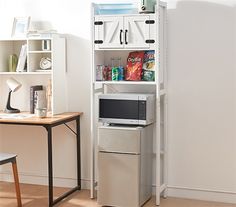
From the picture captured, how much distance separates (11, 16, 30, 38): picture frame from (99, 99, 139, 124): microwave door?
1086 millimetres

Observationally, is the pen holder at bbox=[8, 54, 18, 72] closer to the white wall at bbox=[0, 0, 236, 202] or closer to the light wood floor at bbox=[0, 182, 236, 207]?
the white wall at bbox=[0, 0, 236, 202]

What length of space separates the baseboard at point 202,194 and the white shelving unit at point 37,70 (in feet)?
4.29

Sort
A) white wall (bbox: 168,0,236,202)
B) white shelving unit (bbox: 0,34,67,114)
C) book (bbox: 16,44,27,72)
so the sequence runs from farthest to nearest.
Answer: book (bbox: 16,44,27,72) → white shelving unit (bbox: 0,34,67,114) → white wall (bbox: 168,0,236,202)

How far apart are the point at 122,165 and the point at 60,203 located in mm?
705

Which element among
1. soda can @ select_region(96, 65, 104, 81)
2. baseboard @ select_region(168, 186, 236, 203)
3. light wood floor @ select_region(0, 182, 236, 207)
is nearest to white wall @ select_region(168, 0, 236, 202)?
baseboard @ select_region(168, 186, 236, 203)

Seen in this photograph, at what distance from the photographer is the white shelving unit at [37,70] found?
4516 millimetres

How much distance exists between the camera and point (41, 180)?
496cm

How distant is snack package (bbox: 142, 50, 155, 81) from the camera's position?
167 inches

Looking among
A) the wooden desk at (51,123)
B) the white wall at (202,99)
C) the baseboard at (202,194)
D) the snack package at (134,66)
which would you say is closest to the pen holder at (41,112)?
the wooden desk at (51,123)

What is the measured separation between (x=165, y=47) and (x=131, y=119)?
73 centimetres

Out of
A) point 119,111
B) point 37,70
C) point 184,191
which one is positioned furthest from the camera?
point 37,70

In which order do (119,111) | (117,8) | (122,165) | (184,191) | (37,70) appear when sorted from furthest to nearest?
(37,70) < (184,191) < (117,8) < (119,111) < (122,165)

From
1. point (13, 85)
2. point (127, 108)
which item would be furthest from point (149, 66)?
point (13, 85)

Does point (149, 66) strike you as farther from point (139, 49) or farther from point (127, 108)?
point (127, 108)
